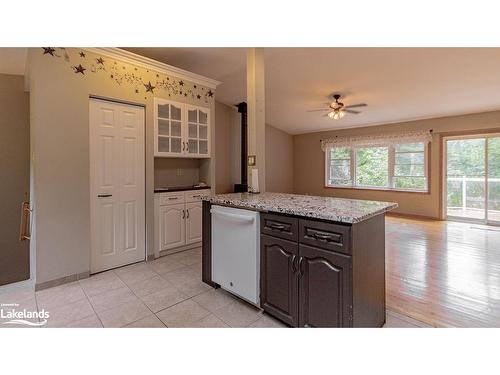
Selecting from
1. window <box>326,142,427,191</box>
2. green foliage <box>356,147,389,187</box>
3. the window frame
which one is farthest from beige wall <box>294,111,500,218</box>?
green foliage <box>356,147,389,187</box>

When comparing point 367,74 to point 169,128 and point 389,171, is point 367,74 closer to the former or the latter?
point 169,128

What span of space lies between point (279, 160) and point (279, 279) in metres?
6.43

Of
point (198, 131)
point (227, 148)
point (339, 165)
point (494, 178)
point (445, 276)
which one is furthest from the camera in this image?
point (339, 165)

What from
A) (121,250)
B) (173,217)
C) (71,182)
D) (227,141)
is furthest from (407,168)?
(71,182)

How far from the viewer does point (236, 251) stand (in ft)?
7.10

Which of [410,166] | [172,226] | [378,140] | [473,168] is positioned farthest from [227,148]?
[473,168]

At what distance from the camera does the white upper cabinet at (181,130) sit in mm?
3475

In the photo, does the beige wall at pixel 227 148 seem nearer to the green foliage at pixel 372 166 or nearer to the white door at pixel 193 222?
the white door at pixel 193 222

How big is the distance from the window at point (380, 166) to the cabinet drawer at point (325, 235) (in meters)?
5.63

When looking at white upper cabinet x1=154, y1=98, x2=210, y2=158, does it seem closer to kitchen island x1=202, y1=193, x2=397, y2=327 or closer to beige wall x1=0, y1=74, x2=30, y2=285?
kitchen island x1=202, y1=193, x2=397, y2=327

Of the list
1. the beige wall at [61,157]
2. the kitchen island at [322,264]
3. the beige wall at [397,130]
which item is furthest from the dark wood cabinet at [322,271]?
the beige wall at [397,130]

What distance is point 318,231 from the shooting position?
162 cm
